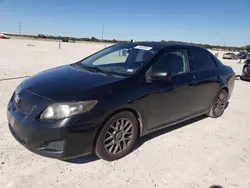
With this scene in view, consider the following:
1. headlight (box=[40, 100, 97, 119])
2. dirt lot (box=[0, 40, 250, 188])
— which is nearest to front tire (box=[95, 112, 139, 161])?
dirt lot (box=[0, 40, 250, 188])

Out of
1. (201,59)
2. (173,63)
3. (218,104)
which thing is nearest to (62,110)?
(173,63)

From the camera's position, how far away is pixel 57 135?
257 centimetres

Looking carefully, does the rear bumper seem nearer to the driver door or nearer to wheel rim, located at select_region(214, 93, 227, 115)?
wheel rim, located at select_region(214, 93, 227, 115)

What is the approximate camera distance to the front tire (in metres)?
2.92

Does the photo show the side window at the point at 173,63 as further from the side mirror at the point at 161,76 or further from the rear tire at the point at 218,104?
the rear tire at the point at 218,104

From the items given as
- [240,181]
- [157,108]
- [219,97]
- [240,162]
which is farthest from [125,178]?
[219,97]

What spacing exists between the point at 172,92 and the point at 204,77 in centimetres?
103

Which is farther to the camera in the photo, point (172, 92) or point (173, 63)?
point (173, 63)

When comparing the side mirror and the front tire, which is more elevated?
the side mirror

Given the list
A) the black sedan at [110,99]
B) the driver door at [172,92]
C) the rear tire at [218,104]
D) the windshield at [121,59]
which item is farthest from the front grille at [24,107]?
the rear tire at [218,104]

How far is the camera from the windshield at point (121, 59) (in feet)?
11.6

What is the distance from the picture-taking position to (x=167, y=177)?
2859 millimetres

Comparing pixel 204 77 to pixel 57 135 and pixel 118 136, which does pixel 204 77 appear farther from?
pixel 57 135

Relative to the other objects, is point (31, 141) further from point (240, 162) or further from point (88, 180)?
point (240, 162)
